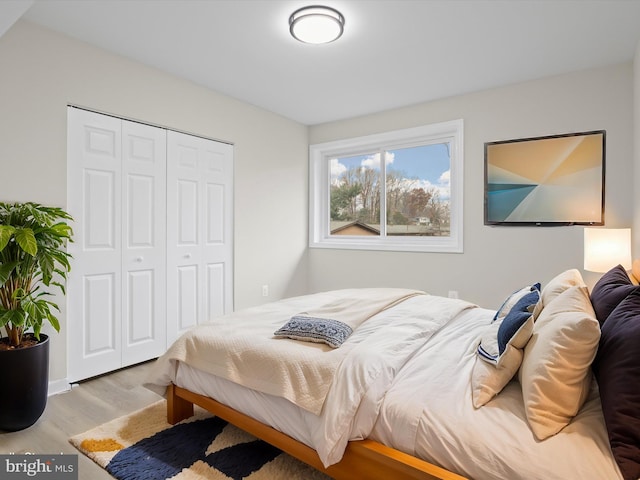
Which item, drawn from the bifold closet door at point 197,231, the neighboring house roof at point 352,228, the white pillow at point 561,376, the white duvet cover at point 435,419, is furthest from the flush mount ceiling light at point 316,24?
the neighboring house roof at point 352,228

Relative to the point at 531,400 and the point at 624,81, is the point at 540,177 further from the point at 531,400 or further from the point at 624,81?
the point at 531,400

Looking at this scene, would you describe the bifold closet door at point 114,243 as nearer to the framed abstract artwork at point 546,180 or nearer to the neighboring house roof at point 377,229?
the neighboring house roof at point 377,229

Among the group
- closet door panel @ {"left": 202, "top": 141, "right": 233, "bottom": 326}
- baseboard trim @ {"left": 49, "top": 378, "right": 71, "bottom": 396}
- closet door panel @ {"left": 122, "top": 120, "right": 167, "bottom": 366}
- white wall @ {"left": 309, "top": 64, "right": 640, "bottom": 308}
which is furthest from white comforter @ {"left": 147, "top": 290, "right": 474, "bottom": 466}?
closet door panel @ {"left": 202, "top": 141, "right": 233, "bottom": 326}

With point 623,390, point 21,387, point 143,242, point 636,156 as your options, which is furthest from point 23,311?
point 636,156

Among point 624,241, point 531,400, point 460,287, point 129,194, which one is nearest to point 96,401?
point 129,194

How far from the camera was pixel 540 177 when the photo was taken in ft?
11.2

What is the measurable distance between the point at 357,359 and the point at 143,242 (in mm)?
2371

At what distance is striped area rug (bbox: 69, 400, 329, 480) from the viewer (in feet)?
5.70

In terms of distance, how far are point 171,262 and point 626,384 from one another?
3225 mm

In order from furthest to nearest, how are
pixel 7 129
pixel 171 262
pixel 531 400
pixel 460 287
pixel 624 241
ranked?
pixel 460 287 → pixel 171 262 → pixel 624 241 → pixel 7 129 → pixel 531 400

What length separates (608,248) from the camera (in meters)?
2.68

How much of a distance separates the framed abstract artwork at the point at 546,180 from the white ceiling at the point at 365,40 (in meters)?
0.62

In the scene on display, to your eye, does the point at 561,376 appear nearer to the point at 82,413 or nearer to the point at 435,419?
the point at 435,419

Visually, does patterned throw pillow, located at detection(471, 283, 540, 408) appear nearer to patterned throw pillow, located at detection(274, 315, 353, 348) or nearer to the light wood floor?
patterned throw pillow, located at detection(274, 315, 353, 348)
